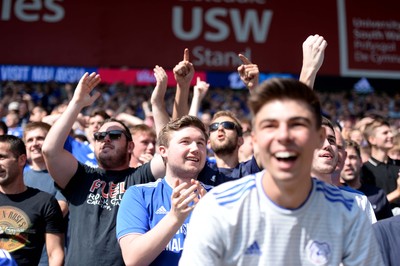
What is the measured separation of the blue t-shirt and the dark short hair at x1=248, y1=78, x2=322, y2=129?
4.42ft

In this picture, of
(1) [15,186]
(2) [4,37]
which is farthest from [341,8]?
(1) [15,186]

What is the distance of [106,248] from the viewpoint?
414 cm

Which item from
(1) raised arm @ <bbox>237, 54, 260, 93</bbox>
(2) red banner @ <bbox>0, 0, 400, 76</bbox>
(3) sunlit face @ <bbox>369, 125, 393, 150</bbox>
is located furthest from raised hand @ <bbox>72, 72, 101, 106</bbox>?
(2) red banner @ <bbox>0, 0, 400, 76</bbox>

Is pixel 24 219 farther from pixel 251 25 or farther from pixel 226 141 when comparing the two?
pixel 251 25

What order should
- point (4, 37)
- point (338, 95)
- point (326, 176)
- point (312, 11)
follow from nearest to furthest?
point (326, 176) → point (4, 37) → point (312, 11) → point (338, 95)

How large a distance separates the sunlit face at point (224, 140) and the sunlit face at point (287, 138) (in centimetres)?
316

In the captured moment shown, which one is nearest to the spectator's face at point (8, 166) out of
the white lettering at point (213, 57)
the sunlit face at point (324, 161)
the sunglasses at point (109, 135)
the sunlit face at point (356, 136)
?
the sunglasses at point (109, 135)

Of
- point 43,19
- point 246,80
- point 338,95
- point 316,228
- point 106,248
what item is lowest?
point 106,248

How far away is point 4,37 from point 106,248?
10.8m

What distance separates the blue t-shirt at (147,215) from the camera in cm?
348

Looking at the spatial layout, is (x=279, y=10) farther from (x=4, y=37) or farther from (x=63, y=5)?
(x=4, y=37)

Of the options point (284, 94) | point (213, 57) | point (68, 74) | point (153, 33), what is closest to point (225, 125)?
point (284, 94)

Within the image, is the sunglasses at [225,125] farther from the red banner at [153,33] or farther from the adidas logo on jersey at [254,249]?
the red banner at [153,33]

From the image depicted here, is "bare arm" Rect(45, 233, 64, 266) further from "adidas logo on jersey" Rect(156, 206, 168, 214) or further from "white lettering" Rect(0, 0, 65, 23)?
"white lettering" Rect(0, 0, 65, 23)
